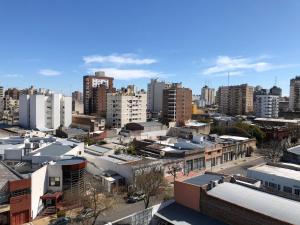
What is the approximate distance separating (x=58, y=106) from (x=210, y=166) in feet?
176

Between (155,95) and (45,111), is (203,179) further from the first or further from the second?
(155,95)

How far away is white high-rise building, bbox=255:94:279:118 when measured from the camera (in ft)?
403

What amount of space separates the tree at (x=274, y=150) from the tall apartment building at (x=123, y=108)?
41785 millimetres

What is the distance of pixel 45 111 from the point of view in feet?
277

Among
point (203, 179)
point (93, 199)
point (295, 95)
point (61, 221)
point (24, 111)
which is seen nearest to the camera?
point (203, 179)

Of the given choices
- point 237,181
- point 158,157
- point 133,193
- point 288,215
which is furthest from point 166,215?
point 158,157

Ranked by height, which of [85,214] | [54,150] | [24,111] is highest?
[24,111]

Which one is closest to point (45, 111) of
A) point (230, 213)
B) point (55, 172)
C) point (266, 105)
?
point (55, 172)

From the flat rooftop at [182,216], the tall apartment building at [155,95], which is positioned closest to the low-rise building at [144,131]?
the flat rooftop at [182,216]

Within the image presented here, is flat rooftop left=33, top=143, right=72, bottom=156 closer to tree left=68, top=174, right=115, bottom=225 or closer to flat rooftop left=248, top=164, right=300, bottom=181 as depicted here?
tree left=68, top=174, right=115, bottom=225

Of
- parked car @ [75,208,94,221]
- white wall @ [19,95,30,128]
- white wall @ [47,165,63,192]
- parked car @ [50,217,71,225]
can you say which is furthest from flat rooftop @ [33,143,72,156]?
white wall @ [19,95,30,128]

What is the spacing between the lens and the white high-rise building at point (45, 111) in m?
83.2

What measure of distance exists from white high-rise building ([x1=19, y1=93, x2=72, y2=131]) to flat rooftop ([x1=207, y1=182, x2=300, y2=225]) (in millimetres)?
68921

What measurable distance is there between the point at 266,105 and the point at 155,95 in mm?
48941
